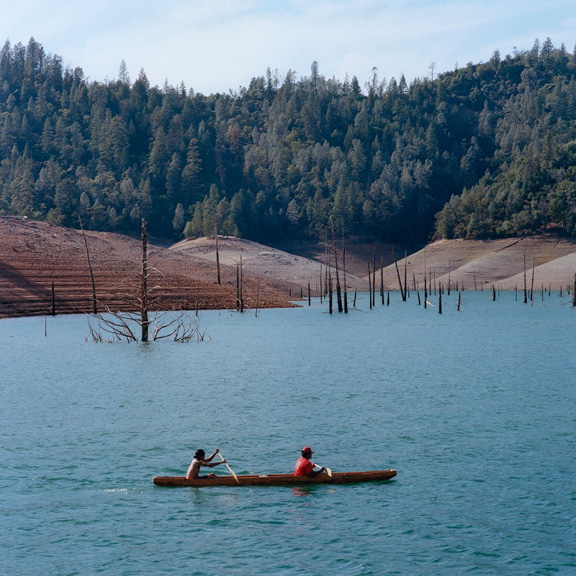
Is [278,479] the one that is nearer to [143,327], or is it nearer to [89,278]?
[143,327]

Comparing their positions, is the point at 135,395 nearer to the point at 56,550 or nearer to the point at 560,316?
the point at 56,550

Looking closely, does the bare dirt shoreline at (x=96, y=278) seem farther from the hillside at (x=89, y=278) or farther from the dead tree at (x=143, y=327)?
the dead tree at (x=143, y=327)

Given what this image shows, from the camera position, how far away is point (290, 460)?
3108 centimetres

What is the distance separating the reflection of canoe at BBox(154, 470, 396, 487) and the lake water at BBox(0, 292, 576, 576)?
1.02 ft

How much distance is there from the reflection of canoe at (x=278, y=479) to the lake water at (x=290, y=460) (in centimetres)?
31

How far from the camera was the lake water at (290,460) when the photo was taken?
864 inches

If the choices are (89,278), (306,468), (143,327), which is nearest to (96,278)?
(89,278)

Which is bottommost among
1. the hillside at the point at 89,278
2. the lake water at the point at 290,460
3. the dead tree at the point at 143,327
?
the lake water at the point at 290,460

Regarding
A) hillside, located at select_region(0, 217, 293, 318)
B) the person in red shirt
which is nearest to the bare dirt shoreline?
hillside, located at select_region(0, 217, 293, 318)

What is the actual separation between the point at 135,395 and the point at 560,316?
83.1 metres

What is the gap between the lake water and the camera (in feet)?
72.0

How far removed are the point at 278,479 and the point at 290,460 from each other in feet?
11.7

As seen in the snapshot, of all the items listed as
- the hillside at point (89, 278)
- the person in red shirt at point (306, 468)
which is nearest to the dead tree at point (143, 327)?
the hillside at point (89, 278)

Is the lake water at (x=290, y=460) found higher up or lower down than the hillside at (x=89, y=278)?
lower down
